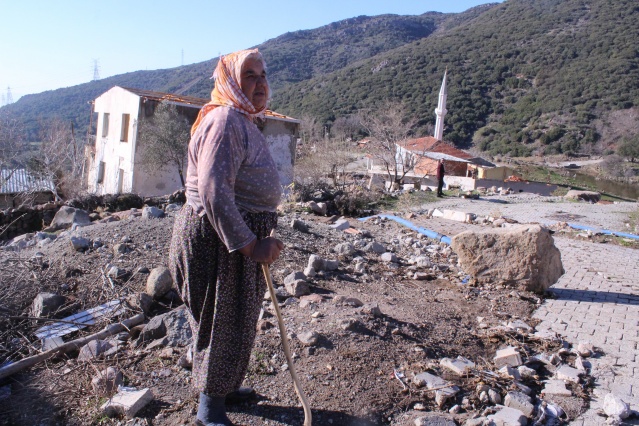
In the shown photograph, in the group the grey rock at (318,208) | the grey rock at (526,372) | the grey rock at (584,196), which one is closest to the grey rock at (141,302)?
the grey rock at (526,372)

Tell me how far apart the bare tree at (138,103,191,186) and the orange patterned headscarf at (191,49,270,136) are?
14.0m

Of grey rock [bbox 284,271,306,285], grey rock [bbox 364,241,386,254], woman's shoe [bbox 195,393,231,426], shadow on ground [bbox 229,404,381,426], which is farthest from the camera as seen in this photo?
grey rock [bbox 364,241,386,254]

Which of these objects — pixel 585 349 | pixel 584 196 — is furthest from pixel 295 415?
pixel 584 196

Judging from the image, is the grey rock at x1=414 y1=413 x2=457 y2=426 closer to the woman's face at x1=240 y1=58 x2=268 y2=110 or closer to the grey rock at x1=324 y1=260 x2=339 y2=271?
the woman's face at x1=240 y1=58 x2=268 y2=110

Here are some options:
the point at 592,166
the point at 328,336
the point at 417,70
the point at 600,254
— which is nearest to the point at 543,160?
the point at 592,166

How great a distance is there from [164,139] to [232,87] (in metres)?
14.4

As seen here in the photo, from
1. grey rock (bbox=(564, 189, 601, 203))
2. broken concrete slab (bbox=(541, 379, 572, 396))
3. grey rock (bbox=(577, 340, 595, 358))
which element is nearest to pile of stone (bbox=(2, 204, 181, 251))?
broken concrete slab (bbox=(541, 379, 572, 396))

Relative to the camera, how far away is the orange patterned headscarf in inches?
76.9

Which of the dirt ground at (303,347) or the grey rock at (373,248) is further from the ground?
the grey rock at (373,248)

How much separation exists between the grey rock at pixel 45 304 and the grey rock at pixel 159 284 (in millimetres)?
646

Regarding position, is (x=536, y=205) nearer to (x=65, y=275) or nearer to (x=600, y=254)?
(x=600, y=254)

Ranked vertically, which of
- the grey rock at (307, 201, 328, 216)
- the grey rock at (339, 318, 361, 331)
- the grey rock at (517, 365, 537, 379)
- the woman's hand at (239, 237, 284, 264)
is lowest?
the grey rock at (517, 365, 537, 379)

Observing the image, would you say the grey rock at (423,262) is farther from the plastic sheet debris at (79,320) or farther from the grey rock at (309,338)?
the plastic sheet debris at (79,320)

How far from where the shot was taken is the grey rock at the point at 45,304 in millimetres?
3494
